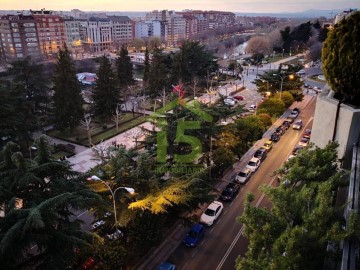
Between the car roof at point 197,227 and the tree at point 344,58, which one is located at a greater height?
the tree at point 344,58

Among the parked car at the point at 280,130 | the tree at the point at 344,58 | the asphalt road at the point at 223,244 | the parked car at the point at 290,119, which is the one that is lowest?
the asphalt road at the point at 223,244

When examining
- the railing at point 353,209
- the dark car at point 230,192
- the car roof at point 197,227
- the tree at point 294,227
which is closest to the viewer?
the railing at point 353,209

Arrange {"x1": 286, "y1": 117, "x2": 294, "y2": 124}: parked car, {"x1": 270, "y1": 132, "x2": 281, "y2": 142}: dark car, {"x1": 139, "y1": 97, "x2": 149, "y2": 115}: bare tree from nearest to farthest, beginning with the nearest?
{"x1": 270, "y1": 132, "x2": 281, "y2": 142}: dark car, {"x1": 286, "y1": 117, "x2": 294, "y2": 124}: parked car, {"x1": 139, "y1": 97, "x2": 149, "y2": 115}: bare tree

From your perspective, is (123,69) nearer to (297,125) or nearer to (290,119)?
(290,119)

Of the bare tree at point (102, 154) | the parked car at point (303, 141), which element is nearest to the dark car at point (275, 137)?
the parked car at point (303, 141)

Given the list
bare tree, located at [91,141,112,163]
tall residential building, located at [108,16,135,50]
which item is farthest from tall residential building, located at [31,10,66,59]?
bare tree, located at [91,141,112,163]

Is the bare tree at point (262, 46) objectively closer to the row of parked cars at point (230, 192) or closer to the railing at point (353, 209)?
the row of parked cars at point (230, 192)

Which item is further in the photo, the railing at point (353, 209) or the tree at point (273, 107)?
the tree at point (273, 107)

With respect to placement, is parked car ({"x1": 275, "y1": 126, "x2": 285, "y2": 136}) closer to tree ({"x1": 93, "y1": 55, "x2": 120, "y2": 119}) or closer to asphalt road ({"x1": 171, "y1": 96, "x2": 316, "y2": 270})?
asphalt road ({"x1": 171, "y1": 96, "x2": 316, "y2": 270})
